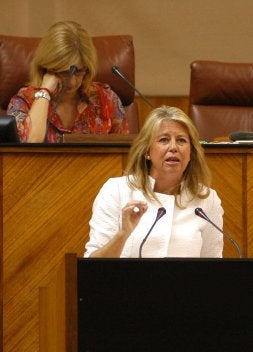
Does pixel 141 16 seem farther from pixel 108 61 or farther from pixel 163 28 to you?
pixel 108 61

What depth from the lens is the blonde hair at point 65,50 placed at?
3584mm

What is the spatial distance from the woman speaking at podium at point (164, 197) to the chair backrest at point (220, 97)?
4.04 ft

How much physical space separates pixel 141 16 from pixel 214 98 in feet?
3.22

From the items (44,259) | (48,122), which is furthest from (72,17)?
(44,259)

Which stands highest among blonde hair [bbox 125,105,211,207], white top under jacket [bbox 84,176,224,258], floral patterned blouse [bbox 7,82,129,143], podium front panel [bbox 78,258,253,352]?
floral patterned blouse [bbox 7,82,129,143]

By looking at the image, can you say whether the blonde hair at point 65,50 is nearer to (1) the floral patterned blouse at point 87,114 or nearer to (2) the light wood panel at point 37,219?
(1) the floral patterned blouse at point 87,114

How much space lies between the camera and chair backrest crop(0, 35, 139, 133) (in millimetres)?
3877

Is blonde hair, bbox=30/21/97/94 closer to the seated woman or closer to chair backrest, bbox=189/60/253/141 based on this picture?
the seated woman

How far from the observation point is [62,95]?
12.0 feet

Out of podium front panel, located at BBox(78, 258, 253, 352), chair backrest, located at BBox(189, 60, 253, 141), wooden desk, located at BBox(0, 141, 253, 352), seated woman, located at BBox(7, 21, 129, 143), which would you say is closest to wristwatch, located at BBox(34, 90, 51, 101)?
seated woman, located at BBox(7, 21, 129, 143)

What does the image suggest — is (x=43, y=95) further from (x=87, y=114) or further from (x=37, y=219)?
(x=37, y=219)

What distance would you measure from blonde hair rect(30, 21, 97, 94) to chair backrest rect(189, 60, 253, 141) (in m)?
0.59

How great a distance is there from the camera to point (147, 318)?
1860mm

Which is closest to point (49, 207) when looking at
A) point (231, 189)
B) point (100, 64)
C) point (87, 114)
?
point (231, 189)
